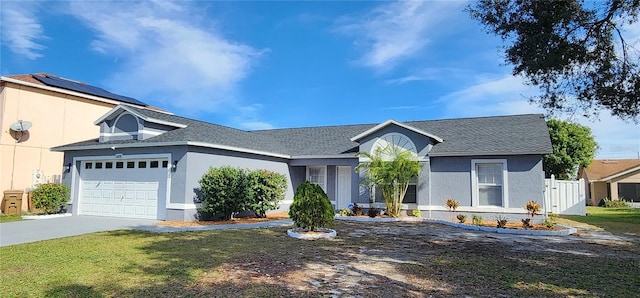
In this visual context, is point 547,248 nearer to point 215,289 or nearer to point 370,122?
point 215,289

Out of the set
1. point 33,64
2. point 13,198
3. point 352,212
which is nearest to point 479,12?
point 352,212

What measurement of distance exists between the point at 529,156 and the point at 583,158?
1969cm

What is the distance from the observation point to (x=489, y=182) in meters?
15.6

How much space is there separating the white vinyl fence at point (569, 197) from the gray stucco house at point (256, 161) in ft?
13.9

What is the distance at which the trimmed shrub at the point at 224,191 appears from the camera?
14.2 metres

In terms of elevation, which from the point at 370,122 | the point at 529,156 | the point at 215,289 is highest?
the point at 370,122

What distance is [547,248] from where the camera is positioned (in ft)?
30.9

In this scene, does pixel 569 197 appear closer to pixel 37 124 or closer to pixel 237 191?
pixel 237 191

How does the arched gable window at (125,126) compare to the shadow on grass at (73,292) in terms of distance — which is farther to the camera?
the arched gable window at (125,126)

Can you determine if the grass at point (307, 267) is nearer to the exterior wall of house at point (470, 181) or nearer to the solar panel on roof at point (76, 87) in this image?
the exterior wall of house at point (470, 181)

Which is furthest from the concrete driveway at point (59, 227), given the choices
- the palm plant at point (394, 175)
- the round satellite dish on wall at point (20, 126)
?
the palm plant at point (394, 175)

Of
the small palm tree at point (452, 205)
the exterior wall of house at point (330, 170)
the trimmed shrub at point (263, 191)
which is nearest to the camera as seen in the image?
the trimmed shrub at point (263, 191)

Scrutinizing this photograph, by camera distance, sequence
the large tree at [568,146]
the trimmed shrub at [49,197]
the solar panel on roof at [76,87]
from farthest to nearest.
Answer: the large tree at [568,146]
the solar panel on roof at [76,87]
the trimmed shrub at [49,197]

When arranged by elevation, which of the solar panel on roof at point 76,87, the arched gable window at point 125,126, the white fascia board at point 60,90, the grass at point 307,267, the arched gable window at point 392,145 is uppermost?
the solar panel on roof at point 76,87
